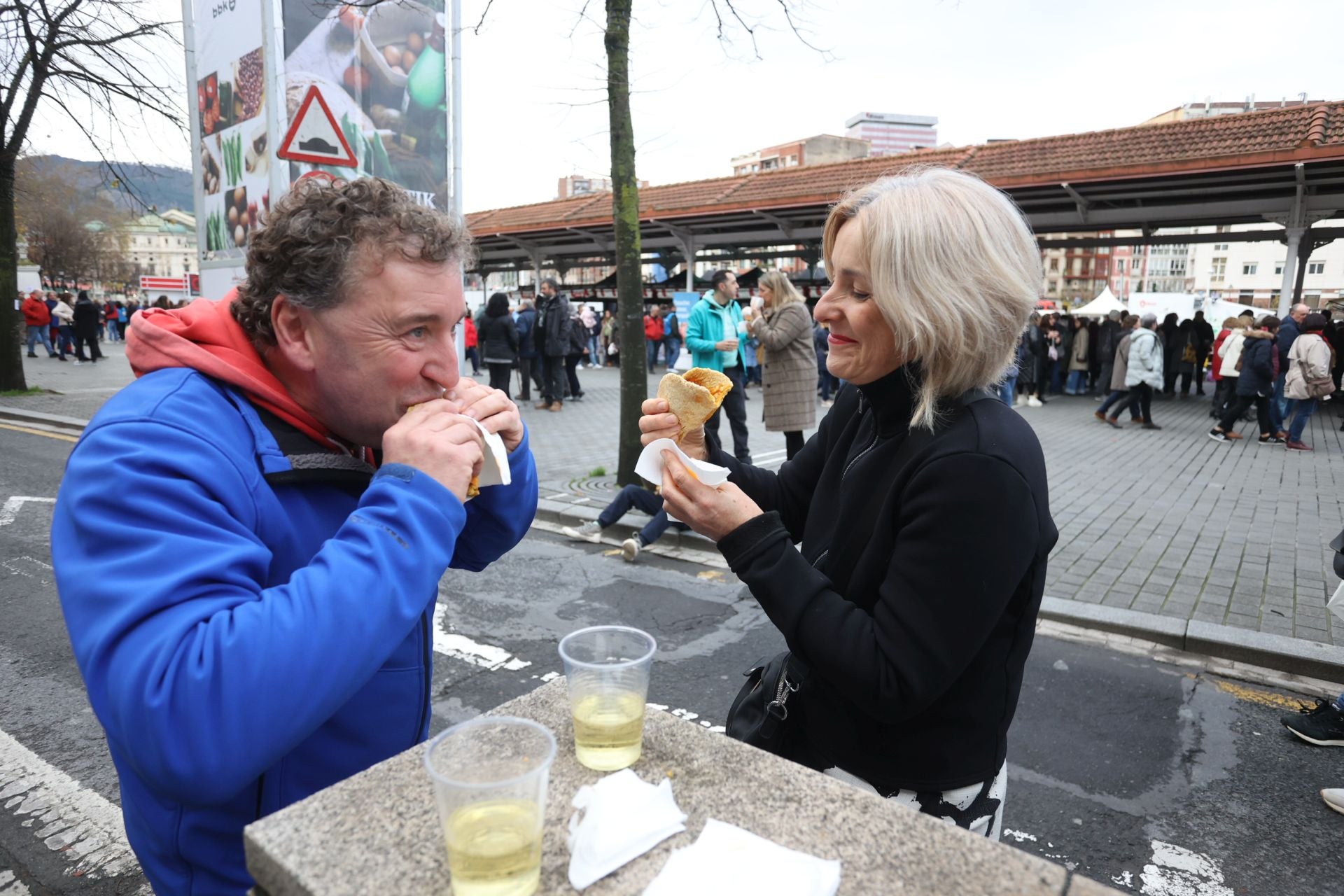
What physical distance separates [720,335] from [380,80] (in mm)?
4144

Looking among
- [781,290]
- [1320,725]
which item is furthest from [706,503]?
[781,290]

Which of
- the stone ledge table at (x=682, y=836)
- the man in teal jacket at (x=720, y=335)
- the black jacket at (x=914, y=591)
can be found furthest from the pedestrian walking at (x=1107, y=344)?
the stone ledge table at (x=682, y=836)

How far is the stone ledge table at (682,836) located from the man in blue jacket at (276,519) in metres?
Answer: 0.13

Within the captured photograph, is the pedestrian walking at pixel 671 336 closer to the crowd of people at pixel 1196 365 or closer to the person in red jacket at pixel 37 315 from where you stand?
the crowd of people at pixel 1196 365

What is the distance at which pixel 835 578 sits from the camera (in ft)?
5.28

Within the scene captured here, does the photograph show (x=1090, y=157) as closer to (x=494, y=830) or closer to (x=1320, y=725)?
(x=1320, y=725)

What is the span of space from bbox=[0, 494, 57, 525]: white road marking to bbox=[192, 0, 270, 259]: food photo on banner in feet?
9.59

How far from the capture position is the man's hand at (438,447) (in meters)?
1.16

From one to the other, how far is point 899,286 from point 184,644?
1.27 metres

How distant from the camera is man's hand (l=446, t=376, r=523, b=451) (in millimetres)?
1470

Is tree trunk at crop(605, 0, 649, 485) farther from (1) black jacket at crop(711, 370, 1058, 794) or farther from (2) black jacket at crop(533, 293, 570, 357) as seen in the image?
(2) black jacket at crop(533, 293, 570, 357)

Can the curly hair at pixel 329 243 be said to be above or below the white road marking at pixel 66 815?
above

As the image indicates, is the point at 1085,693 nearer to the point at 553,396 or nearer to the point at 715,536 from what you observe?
the point at 715,536

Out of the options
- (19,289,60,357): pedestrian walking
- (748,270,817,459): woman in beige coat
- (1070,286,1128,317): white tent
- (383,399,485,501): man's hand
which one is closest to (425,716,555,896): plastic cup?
(383,399,485,501): man's hand
